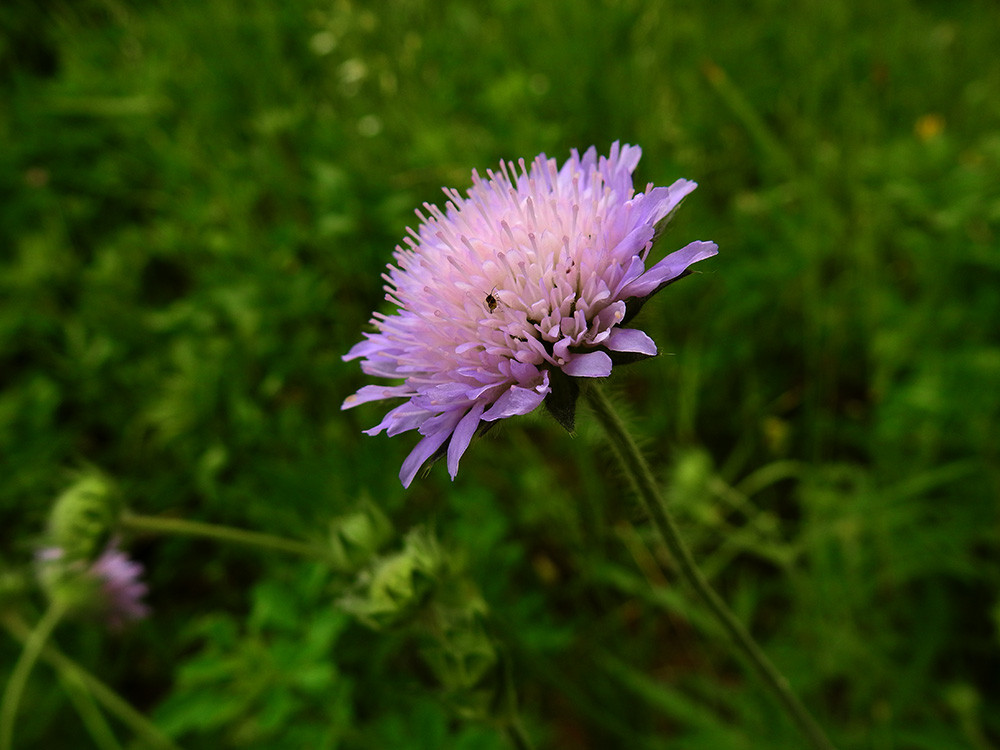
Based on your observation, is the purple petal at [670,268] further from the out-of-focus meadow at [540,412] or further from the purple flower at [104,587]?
the purple flower at [104,587]

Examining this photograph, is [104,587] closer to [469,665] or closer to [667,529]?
[469,665]

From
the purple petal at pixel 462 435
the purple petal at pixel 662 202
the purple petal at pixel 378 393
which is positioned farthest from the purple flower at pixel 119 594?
the purple petal at pixel 662 202

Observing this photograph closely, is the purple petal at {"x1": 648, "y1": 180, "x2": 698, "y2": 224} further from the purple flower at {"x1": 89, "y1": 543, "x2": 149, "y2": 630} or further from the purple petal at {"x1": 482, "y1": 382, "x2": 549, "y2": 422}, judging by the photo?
the purple flower at {"x1": 89, "y1": 543, "x2": 149, "y2": 630}

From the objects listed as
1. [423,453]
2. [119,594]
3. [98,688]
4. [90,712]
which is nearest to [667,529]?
[423,453]

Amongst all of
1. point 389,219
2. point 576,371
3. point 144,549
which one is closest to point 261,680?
point 576,371

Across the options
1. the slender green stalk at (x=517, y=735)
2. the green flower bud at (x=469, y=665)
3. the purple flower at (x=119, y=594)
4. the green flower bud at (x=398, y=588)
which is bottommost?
the slender green stalk at (x=517, y=735)

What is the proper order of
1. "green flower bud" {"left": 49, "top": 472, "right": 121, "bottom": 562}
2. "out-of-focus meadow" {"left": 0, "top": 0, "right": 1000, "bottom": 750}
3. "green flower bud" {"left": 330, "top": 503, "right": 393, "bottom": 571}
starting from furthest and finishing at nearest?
"out-of-focus meadow" {"left": 0, "top": 0, "right": 1000, "bottom": 750} < "green flower bud" {"left": 49, "top": 472, "right": 121, "bottom": 562} < "green flower bud" {"left": 330, "top": 503, "right": 393, "bottom": 571}

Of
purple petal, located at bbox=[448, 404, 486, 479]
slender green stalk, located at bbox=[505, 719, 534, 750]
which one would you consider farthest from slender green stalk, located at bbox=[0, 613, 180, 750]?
purple petal, located at bbox=[448, 404, 486, 479]

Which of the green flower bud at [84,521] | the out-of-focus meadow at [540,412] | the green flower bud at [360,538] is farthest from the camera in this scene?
the out-of-focus meadow at [540,412]
